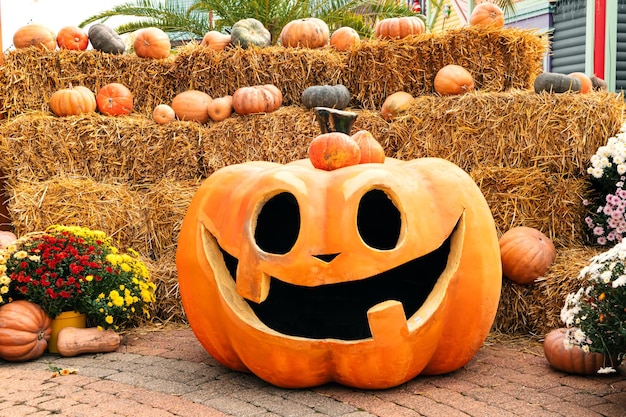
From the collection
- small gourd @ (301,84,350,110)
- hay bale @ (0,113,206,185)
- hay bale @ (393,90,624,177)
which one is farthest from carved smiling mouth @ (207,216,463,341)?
small gourd @ (301,84,350,110)

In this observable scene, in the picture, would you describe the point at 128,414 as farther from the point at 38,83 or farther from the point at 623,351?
the point at 38,83

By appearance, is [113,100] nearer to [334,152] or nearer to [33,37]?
[33,37]

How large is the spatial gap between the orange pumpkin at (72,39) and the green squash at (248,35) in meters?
1.39

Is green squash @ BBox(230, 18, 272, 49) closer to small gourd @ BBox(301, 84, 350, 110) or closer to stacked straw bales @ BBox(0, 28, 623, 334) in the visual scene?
stacked straw bales @ BBox(0, 28, 623, 334)

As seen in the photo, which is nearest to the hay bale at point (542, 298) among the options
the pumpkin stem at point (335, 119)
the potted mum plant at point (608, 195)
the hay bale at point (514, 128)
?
the potted mum plant at point (608, 195)

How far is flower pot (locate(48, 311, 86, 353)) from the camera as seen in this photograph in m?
4.16

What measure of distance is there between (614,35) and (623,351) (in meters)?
6.87

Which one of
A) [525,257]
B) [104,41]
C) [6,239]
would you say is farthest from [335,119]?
[104,41]

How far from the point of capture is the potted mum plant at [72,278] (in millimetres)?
4113

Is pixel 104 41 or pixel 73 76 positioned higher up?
pixel 104 41

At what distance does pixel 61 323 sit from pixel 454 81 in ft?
11.0

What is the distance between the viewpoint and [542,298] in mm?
4188

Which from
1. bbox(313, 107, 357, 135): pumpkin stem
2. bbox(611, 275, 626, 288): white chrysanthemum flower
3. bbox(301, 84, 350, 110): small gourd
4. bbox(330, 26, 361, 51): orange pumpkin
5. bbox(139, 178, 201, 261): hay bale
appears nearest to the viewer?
bbox(611, 275, 626, 288): white chrysanthemum flower

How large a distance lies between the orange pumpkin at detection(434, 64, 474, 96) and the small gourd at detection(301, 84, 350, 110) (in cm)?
76
